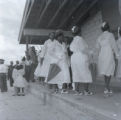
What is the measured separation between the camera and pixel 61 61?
7668 millimetres

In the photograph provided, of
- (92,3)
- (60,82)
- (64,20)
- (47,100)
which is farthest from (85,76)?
(64,20)

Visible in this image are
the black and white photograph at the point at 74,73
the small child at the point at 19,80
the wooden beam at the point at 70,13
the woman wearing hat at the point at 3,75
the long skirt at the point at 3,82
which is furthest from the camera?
the long skirt at the point at 3,82

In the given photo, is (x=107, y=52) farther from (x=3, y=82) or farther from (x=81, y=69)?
(x=3, y=82)

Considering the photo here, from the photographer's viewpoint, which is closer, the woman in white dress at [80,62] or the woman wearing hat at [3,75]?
the woman in white dress at [80,62]

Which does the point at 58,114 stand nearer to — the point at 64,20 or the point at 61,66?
the point at 61,66

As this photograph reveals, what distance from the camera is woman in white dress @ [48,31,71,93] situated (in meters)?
7.57

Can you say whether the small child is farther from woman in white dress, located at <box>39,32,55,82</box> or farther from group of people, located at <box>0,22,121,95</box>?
group of people, located at <box>0,22,121,95</box>

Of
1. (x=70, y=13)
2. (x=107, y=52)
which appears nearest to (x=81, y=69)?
(x=107, y=52)

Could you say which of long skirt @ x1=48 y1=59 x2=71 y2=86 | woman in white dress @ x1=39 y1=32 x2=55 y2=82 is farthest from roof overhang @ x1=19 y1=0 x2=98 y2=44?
long skirt @ x1=48 y1=59 x2=71 y2=86

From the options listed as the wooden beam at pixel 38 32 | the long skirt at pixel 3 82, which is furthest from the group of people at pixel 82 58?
the wooden beam at pixel 38 32

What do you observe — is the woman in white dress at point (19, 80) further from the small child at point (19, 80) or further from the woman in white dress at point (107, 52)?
the woman in white dress at point (107, 52)

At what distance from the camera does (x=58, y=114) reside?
638 cm

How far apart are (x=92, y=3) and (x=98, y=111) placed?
9964 millimetres

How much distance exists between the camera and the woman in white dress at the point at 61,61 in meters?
7.57
